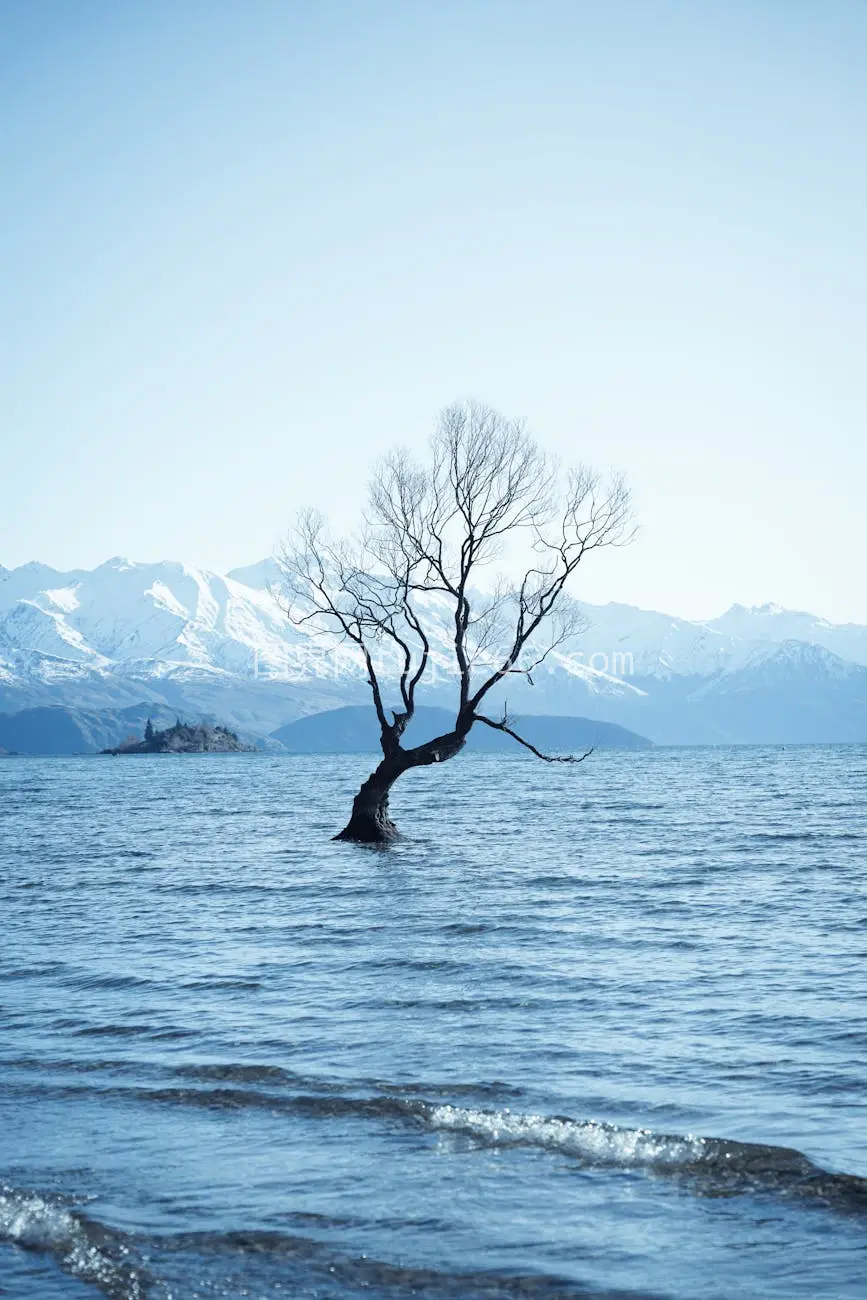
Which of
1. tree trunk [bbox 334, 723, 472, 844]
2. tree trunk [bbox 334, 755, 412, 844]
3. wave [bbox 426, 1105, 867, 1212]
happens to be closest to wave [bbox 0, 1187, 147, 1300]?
wave [bbox 426, 1105, 867, 1212]

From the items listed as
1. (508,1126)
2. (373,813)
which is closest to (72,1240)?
(508,1126)

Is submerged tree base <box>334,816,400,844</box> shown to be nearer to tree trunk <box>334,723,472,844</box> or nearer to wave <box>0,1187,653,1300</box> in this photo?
tree trunk <box>334,723,472,844</box>

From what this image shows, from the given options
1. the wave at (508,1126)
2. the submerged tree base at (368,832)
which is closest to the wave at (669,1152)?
the wave at (508,1126)

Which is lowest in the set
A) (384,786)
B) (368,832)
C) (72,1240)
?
(368,832)

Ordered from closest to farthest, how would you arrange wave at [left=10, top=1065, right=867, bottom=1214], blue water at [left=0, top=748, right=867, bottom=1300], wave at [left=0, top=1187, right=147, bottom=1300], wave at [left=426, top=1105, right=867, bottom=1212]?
wave at [left=0, top=1187, right=147, bottom=1300], blue water at [left=0, top=748, right=867, bottom=1300], wave at [left=426, top=1105, right=867, bottom=1212], wave at [left=10, top=1065, right=867, bottom=1214]

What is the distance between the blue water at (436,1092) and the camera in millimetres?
8328

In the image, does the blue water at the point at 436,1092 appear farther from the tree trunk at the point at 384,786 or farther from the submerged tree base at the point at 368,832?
the submerged tree base at the point at 368,832

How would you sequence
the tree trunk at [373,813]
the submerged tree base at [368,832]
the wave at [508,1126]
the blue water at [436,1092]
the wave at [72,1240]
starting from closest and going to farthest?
1. the wave at [72,1240]
2. the blue water at [436,1092]
3. the wave at [508,1126]
4. the tree trunk at [373,813]
5. the submerged tree base at [368,832]

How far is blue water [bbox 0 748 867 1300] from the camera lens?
833 centimetres

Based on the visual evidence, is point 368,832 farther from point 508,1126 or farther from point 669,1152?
point 669,1152

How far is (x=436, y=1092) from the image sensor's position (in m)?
12.1

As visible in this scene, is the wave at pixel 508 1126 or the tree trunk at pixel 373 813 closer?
the wave at pixel 508 1126

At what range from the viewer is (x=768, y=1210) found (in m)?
9.16

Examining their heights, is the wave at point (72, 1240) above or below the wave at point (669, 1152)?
below
